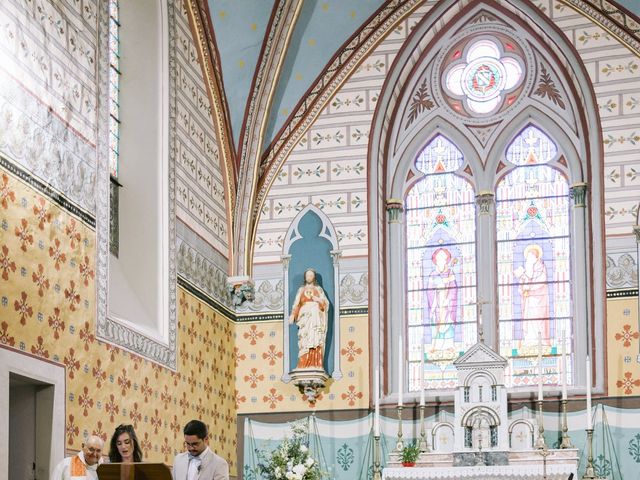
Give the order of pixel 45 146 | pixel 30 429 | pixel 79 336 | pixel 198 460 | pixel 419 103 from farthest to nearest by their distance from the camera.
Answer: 1. pixel 419 103
2. pixel 79 336
3. pixel 45 146
4. pixel 30 429
5. pixel 198 460

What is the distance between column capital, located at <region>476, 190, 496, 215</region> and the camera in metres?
Answer: 16.5

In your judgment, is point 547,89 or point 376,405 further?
point 547,89

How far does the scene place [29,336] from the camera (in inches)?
434

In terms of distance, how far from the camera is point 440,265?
656 inches

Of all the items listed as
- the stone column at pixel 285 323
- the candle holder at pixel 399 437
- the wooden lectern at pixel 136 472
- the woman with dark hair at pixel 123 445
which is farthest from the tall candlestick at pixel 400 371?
the wooden lectern at pixel 136 472

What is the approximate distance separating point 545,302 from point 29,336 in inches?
297

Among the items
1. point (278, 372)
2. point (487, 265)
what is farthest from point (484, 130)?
point (278, 372)

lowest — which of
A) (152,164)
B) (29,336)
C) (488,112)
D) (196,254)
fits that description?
(29,336)

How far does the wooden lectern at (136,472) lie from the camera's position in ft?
23.3

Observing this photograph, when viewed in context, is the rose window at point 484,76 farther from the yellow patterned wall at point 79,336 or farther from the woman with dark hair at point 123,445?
the woman with dark hair at point 123,445

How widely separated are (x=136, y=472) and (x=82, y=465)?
2.36 meters

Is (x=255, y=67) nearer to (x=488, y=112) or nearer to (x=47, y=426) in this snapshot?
(x=488, y=112)

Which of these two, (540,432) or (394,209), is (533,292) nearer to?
(540,432)

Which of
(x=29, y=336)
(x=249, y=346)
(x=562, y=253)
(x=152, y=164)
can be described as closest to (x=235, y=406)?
(x=249, y=346)
